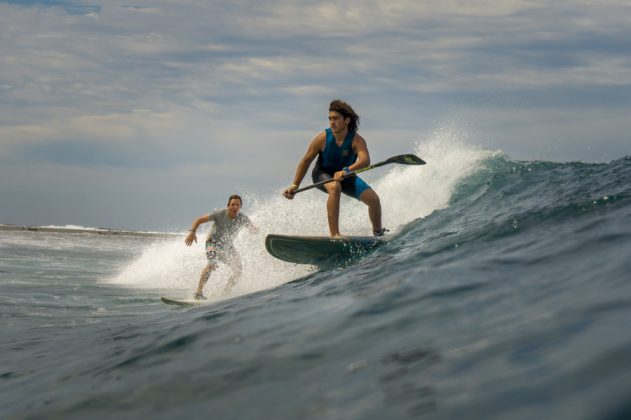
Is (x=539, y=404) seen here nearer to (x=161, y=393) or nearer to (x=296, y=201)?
(x=161, y=393)

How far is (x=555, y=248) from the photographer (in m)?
5.07

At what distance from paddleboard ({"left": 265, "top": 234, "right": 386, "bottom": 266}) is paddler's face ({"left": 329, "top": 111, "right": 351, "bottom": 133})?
1485 mm

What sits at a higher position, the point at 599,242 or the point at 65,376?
the point at 599,242

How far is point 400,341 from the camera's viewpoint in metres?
3.50

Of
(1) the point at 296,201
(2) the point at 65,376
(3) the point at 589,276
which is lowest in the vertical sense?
(2) the point at 65,376

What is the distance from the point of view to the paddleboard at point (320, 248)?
7.95m

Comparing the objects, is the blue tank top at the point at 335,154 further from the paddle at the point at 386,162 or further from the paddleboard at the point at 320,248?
the paddleboard at the point at 320,248

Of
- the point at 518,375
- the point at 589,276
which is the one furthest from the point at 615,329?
the point at 589,276

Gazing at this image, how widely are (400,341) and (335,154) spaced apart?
556cm

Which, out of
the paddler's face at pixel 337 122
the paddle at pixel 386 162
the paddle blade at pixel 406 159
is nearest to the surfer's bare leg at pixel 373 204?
the paddle at pixel 386 162

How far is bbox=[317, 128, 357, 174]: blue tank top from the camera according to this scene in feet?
28.9

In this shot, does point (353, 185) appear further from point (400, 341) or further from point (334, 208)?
point (400, 341)

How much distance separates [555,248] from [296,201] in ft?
31.3

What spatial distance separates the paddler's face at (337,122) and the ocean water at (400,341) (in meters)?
1.64
